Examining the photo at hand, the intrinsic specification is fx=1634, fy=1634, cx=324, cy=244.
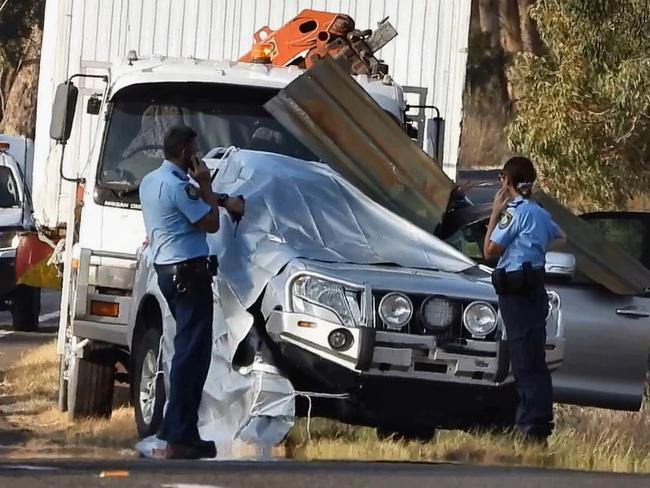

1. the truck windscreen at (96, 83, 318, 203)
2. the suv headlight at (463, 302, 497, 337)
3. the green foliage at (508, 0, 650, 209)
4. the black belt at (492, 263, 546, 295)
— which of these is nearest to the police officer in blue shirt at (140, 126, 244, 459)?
the suv headlight at (463, 302, 497, 337)

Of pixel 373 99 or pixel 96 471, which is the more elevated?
pixel 373 99

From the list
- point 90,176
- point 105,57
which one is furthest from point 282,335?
point 105,57

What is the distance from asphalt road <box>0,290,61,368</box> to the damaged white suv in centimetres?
692

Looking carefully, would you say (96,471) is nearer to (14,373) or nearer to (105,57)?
(105,57)

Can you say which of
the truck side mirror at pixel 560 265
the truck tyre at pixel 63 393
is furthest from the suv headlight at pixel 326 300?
the truck tyre at pixel 63 393

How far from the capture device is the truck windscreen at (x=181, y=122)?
10.8 meters

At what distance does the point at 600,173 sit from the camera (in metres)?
15.7

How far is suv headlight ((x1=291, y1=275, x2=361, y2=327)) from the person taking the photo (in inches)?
329

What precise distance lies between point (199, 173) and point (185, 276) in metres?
0.58

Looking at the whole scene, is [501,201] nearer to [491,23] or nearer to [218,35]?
[218,35]

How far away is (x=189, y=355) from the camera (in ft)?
27.8

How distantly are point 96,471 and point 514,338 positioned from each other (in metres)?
2.58

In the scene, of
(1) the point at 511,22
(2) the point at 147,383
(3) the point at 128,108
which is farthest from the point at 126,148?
(1) the point at 511,22

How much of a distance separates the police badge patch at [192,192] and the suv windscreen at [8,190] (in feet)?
34.9
